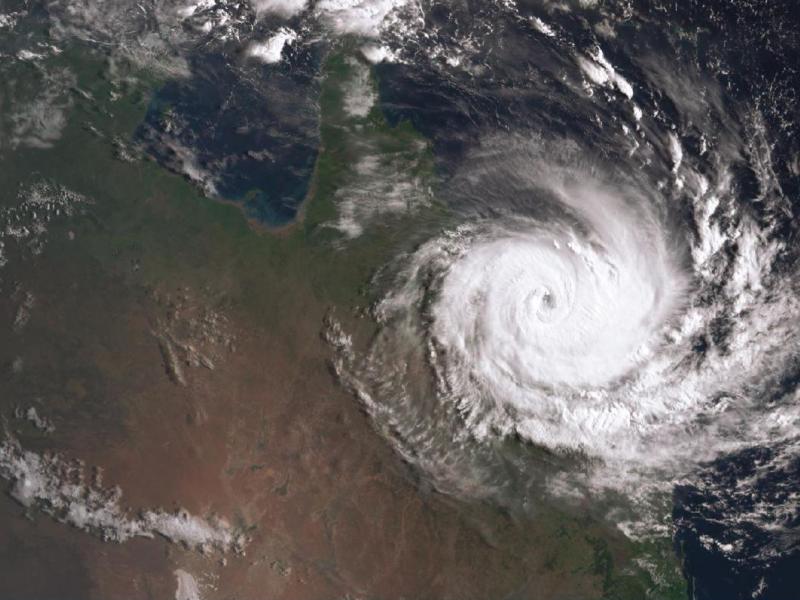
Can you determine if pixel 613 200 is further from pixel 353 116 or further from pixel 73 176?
pixel 73 176

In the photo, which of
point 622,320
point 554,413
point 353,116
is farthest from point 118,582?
point 622,320

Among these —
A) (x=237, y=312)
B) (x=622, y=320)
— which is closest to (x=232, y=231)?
(x=237, y=312)

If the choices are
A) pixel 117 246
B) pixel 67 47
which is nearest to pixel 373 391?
pixel 117 246

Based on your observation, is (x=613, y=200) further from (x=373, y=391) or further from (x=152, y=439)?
(x=152, y=439)

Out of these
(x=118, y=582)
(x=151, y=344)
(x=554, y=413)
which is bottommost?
(x=118, y=582)

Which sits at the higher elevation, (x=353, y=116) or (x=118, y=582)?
(x=353, y=116)

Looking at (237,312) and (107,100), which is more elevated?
(107,100)

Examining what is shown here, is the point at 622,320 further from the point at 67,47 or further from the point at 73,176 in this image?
the point at 67,47

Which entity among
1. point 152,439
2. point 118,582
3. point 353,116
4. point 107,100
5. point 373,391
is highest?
point 353,116
